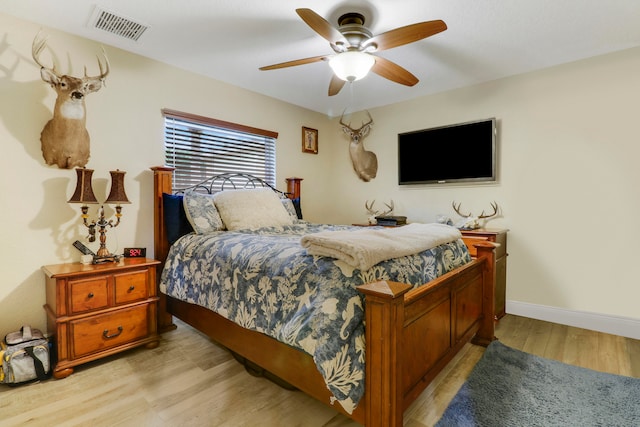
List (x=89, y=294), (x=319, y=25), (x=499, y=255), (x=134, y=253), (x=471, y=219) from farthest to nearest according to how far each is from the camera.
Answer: (x=471, y=219) < (x=499, y=255) < (x=134, y=253) < (x=89, y=294) < (x=319, y=25)

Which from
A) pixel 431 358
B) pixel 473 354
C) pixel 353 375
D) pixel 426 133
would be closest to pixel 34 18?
pixel 353 375

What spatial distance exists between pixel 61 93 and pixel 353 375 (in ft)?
8.62

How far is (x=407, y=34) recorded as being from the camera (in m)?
1.88

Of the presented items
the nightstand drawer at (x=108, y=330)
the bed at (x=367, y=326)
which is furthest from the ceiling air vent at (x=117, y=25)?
the nightstand drawer at (x=108, y=330)

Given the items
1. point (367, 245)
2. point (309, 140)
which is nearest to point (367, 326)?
point (367, 245)

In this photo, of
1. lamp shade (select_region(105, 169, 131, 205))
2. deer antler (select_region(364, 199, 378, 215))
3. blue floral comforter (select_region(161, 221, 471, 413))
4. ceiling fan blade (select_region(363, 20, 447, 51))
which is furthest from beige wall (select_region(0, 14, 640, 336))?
ceiling fan blade (select_region(363, 20, 447, 51))

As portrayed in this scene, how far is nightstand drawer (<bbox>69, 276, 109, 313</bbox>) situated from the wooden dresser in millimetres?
2927

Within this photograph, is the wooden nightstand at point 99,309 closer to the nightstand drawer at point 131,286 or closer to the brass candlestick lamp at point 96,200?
the nightstand drawer at point 131,286

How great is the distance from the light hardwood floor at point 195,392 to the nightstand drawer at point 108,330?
13 centimetres

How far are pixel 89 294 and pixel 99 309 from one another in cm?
12

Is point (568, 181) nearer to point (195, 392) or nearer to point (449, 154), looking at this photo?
point (449, 154)

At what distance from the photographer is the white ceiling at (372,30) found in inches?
79.2

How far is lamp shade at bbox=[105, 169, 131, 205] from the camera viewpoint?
91.4 inches

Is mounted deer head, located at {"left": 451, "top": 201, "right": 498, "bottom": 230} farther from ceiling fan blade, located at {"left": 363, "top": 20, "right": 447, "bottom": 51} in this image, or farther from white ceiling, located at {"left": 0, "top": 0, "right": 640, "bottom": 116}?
ceiling fan blade, located at {"left": 363, "top": 20, "right": 447, "bottom": 51}
